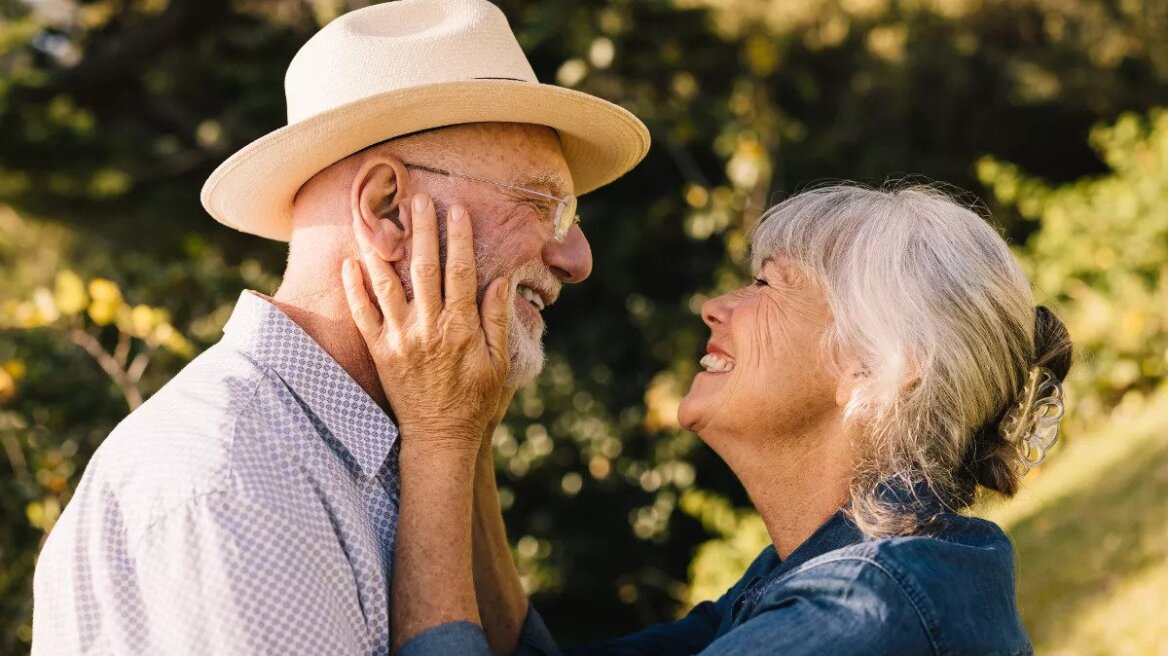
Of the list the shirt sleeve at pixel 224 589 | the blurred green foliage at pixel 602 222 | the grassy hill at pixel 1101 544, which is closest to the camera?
the shirt sleeve at pixel 224 589

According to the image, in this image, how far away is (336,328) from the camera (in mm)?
2291

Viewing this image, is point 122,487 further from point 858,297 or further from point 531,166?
point 858,297

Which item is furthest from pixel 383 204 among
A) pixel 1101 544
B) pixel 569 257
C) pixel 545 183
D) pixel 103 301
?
pixel 1101 544

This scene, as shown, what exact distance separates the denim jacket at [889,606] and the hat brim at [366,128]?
3.27 ft

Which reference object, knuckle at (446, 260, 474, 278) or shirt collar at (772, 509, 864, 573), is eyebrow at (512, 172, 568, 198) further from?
shirt collar at (772, 509, 864, 573)

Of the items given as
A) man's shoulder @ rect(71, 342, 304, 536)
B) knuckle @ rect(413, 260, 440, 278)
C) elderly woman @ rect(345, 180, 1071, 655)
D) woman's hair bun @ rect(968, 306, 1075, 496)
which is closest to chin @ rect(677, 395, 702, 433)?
elderly woman @ rect(345, 180, 1071, 655)

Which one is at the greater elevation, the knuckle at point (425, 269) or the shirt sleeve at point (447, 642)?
the knuckle at point (425, 269)

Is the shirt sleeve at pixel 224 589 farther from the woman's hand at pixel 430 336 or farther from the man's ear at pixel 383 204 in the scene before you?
the man's ear at pixel 383 204

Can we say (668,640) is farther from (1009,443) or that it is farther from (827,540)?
(1009,443)

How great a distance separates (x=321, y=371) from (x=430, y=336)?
9.0 inches

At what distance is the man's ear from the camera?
227 centimetres

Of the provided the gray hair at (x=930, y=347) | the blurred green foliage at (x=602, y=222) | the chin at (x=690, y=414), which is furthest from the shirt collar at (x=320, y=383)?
the blurred green foliage at (x=602, y=222)

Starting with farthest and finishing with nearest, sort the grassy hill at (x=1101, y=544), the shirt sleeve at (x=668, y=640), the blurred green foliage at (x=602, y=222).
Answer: the blurred green foliage at (x=602, y=222) < the grassy hill at (x=1101, y=544) < the shirt sleeve at (x=668, y=640)

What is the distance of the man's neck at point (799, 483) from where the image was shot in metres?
2.48
